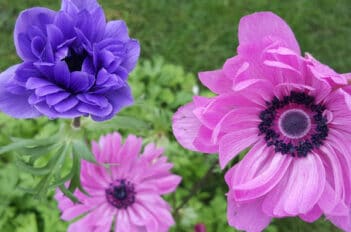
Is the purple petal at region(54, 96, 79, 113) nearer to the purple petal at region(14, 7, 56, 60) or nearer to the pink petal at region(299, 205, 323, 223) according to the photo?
the purple petal at region(14, 7, 56, 60)

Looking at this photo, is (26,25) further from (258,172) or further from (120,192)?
(120,192)

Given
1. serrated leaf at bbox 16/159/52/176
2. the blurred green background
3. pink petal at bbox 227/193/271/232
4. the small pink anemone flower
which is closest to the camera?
pink petal at bbox 227/193/271/232

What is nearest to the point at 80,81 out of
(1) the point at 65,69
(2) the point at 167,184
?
(1) the point at 65,69

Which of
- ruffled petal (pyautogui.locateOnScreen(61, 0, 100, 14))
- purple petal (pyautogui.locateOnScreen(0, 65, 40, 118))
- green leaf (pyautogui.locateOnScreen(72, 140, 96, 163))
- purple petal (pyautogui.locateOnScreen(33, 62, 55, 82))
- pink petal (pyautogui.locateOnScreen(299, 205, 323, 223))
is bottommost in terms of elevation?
green leaf (pyautogui.locateOnScreen(72, 140, 96, 163))

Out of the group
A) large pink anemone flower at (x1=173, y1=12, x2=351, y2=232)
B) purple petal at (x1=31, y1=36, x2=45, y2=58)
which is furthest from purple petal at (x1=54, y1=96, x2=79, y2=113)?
large pink anemone flower at (x1=173, y1=12, x2=351, y2=232)

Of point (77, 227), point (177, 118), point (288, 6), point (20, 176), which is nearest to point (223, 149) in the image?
point (177, 118)

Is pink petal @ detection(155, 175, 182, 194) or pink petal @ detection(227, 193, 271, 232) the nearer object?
pink petal @ detection(227, 193, 271, 232)
